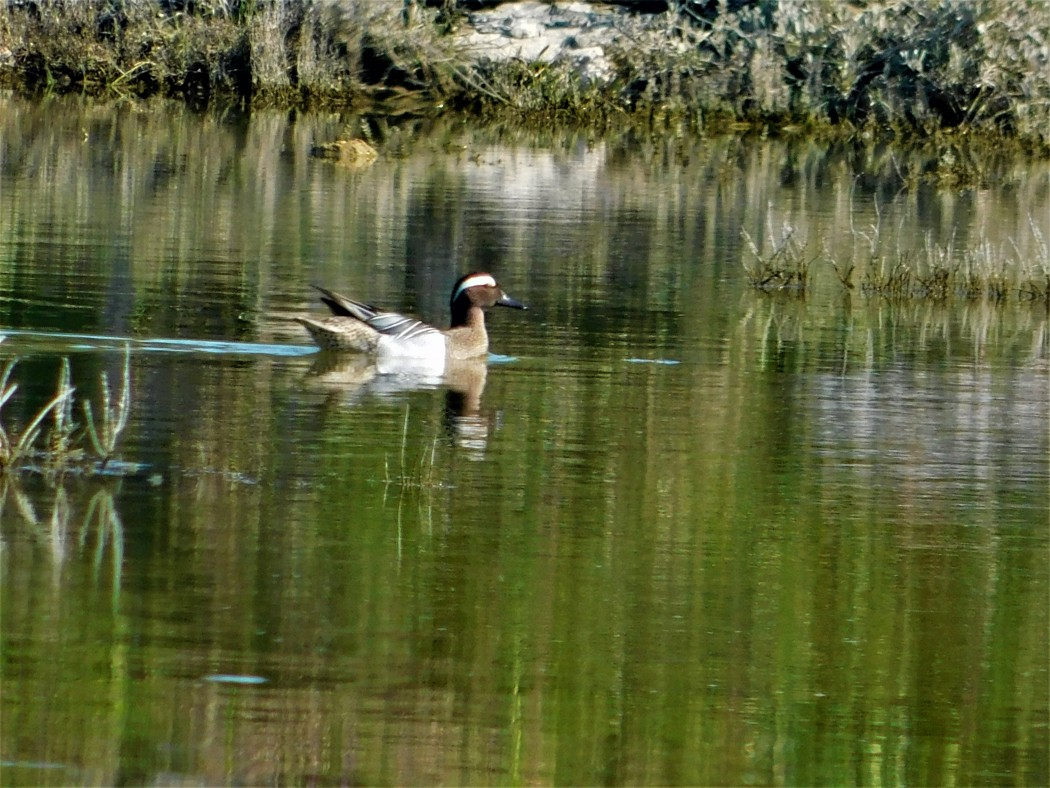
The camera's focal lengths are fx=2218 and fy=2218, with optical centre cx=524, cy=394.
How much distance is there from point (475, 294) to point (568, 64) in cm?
2169

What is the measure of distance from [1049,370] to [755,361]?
1.80m

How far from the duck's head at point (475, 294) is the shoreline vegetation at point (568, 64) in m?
19.6

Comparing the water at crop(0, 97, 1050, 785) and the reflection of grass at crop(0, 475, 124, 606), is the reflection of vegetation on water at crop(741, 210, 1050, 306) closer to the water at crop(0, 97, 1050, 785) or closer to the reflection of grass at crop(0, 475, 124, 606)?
the water at crop(0, 97, 1050, 785)

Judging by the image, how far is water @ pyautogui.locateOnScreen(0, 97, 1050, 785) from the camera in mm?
5863

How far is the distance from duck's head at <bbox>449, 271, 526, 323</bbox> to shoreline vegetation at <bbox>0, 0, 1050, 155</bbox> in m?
19.6

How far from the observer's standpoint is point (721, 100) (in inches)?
1352

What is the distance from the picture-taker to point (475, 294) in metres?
13.4

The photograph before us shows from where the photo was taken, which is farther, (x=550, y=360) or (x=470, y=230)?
(x=470, y=230)

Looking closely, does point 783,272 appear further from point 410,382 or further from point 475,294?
point 410,382

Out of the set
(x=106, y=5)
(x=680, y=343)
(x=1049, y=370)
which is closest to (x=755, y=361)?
(x=680, y=343)

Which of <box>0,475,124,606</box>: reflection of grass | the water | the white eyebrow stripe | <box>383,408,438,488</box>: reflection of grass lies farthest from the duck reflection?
<box>0,475,124,606</box>: reflection of grass

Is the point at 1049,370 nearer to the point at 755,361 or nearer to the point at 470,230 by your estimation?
the point at 755,361

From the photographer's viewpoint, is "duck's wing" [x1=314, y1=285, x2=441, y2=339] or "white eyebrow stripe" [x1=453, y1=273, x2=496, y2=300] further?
"white eyebrow stripe" [x1=453, y1=273, x2=496, y2=300]

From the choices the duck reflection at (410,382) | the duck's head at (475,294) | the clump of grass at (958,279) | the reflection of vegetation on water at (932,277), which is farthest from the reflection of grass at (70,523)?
the clump of grass at (958,279)
